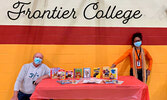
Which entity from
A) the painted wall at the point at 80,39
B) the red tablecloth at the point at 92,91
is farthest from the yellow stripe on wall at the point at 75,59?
the red tablecloth at the point at 92,91

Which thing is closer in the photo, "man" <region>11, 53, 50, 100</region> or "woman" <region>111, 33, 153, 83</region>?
"man" <region>11, 53, 50, 100</region>

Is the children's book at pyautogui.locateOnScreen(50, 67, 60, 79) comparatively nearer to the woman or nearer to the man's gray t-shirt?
the man's gray t-shirt

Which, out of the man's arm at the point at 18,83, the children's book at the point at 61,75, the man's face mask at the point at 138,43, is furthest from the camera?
the man's face mask at the point at 138,43

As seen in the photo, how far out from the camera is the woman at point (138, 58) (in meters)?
2.91

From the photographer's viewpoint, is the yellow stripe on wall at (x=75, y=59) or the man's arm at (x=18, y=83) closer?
the man's arm at (x=18, y=83)

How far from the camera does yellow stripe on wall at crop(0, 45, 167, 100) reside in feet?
9.79

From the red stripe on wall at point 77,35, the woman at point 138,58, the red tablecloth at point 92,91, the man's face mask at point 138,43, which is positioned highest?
the red stripe on wall at point 77,35

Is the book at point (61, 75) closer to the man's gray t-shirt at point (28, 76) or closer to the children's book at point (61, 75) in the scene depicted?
the children's book at point (61, 75)

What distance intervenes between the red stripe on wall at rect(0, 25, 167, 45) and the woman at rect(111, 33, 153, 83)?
0.17 m

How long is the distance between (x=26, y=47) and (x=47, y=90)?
1.14 m

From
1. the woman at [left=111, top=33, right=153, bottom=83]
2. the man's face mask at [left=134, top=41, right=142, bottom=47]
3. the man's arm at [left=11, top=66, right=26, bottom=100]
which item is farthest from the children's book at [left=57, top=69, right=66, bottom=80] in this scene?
the man's face mask at [left=134, top=41, right=142, bottom=47]

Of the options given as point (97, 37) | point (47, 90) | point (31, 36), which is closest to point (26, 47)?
point (31, 36)

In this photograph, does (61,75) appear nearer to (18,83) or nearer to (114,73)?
(18,83)

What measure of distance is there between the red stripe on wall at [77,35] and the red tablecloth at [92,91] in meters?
1.03
